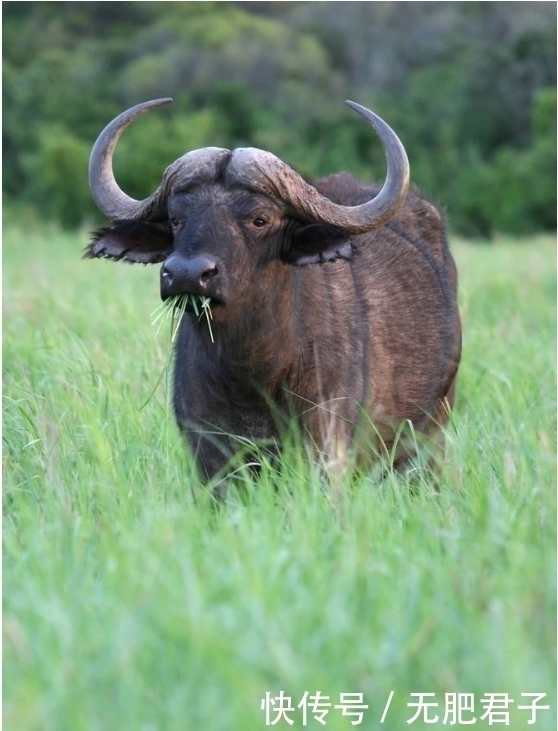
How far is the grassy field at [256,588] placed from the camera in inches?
112

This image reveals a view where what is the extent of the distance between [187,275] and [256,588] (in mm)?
1431

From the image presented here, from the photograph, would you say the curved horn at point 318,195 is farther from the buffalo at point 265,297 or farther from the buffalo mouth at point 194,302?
the buffalo mouth at point 194,302

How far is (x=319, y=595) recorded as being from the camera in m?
3.21

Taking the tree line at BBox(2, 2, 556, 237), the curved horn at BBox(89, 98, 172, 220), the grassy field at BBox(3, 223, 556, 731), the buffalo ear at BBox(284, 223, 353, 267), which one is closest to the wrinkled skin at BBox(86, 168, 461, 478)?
the buffalo ear at BBox(284, 223, 353, 267)

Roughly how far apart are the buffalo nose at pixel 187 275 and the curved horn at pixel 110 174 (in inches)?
31.4

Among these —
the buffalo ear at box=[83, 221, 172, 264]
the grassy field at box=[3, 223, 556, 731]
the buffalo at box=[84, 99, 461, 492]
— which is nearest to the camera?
the grassy field at box=[3, 223, 556, 731]

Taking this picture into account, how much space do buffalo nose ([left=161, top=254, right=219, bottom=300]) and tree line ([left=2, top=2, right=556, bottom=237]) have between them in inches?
1031

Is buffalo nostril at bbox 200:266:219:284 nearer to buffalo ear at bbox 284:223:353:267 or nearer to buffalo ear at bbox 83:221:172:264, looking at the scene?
buffalo ear at bbox 284:223:353:267

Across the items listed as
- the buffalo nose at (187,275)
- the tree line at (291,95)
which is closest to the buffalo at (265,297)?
the buffalo nose at (187,275)

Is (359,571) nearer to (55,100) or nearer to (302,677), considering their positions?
(302,677)

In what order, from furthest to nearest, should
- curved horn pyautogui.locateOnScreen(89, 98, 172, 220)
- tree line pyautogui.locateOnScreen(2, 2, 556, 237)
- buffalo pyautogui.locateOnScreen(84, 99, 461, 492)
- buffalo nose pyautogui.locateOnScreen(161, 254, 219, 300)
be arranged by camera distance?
tree line pyautogui.locateOnScreen(2, 2, 556, 237)
curved horn pyautogui.locateOnScreen(89, 98, 172, 220)
buffalo pyautogui.locateOnScreen(84, 99, 461, 492)
buffalo nose pyautogui.locateOnScreen(161, 254, 219, 300)

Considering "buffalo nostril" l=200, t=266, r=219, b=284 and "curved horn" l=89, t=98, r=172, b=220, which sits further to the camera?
"curved horn" l=89, t=98, r=172, b=220

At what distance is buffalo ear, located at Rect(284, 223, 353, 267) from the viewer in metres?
4.90

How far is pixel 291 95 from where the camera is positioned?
41.1m
